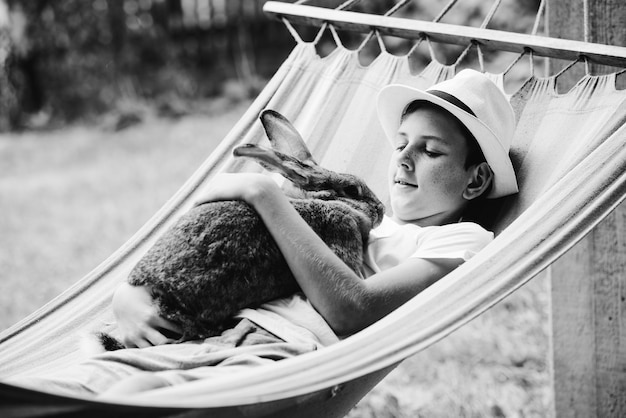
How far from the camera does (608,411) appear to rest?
2.48 m

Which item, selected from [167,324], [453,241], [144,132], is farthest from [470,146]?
[144,132]

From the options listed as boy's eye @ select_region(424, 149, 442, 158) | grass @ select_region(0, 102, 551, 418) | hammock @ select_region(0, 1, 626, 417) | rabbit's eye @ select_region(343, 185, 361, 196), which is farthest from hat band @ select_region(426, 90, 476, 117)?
grass @ select_region(0, 102, 551, 418)

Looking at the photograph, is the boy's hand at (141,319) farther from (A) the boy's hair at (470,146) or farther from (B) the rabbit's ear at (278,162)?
(A) the boy's hair at (470,146)

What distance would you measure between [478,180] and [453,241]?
30 centimetres

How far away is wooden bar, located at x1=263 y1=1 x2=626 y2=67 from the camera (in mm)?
2150

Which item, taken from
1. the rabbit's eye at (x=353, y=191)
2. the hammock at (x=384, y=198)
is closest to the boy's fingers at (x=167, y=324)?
the hammock at (x=384, y=198)

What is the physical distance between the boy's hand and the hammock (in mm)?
230

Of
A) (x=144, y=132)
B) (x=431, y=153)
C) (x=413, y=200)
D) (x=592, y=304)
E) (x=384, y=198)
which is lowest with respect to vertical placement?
(x=144, y=132)

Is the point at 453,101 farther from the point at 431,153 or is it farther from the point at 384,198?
the point at 384,198

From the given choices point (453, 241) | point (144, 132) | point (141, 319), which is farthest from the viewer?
point (144, 132)

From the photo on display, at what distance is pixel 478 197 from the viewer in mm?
2088

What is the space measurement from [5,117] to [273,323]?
7.98 m

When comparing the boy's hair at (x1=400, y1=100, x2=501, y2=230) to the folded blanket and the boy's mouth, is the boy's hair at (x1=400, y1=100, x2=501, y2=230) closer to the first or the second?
the boy's mouth

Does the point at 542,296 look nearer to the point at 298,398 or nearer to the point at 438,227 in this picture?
the point at 438,227
